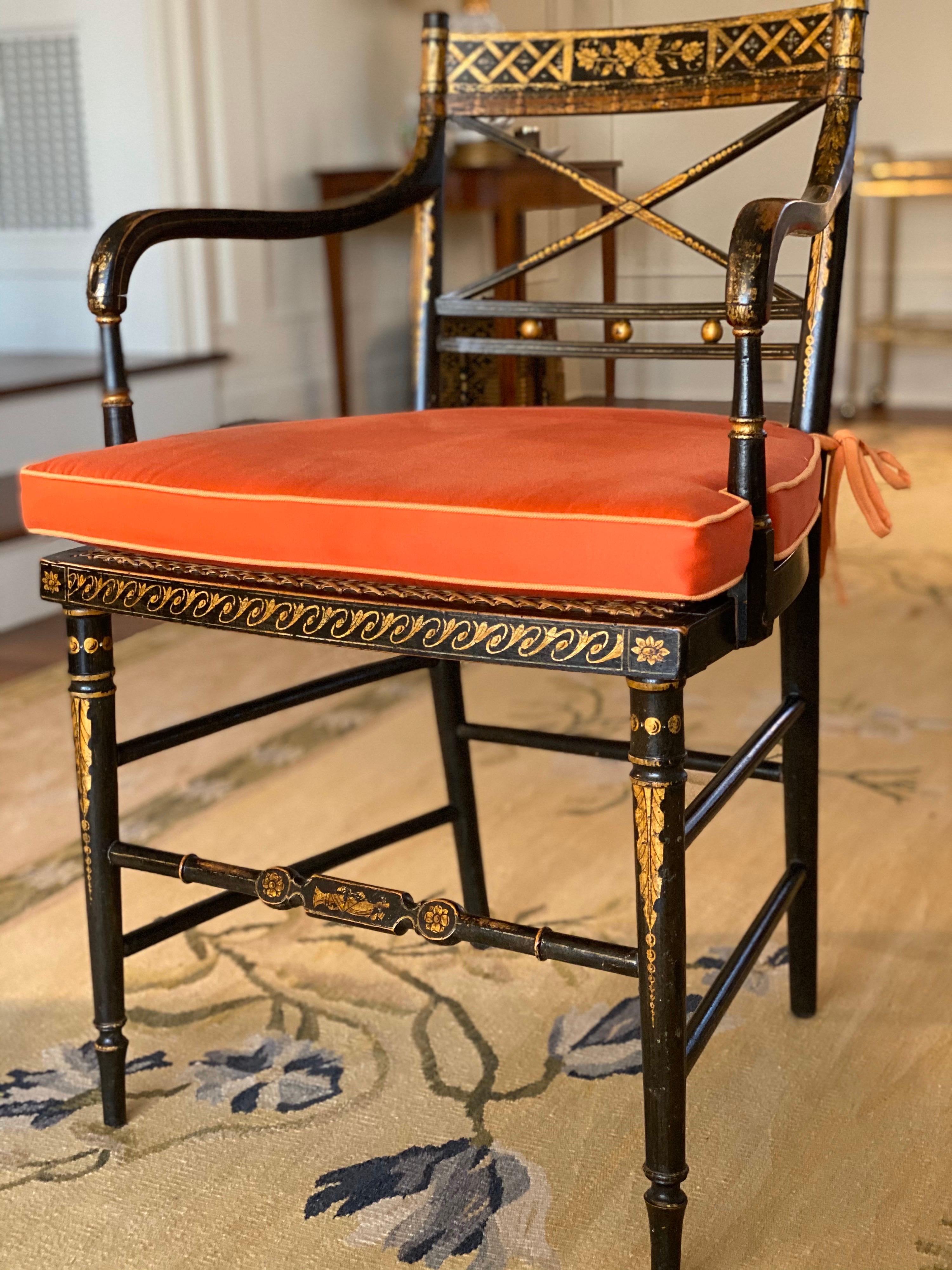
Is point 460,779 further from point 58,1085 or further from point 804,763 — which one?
point 58,1085

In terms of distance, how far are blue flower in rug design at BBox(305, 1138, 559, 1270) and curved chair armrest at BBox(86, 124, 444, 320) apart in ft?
2.11

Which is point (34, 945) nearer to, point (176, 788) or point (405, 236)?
point (176, 788)

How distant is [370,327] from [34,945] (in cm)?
235

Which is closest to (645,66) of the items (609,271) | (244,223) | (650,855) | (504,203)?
(609,271)

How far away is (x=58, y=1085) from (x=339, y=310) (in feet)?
7.60

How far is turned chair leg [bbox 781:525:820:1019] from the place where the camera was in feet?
3.66

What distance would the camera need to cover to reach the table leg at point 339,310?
3129mm

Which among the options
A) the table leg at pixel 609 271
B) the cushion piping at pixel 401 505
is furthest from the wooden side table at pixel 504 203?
the cushion piping at pixel 401 505

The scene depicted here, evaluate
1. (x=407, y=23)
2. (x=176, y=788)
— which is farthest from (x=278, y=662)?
(x=407, y=23)

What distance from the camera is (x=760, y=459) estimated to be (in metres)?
0.83

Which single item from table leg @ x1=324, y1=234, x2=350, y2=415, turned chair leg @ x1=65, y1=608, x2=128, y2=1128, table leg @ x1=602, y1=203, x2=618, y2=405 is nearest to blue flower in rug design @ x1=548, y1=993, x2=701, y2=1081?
turned chair leg @ x1=65, y1=608, x2=128, y2=1128

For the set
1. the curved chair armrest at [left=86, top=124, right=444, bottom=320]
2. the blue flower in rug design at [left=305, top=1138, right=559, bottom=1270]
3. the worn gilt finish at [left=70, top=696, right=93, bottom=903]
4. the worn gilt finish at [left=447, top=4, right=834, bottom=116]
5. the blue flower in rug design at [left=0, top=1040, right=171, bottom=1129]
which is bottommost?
the blue flower in rug design at [left=0, top=1040, right=171, bottom=1129]

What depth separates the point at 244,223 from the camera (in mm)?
1092

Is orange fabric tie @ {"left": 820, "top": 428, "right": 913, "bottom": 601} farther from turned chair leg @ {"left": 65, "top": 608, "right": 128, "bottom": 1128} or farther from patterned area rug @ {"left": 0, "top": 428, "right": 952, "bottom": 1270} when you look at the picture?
turned chair leg @ {"left": 65, "top": 608, "right": 128, "bottom": 1128}
